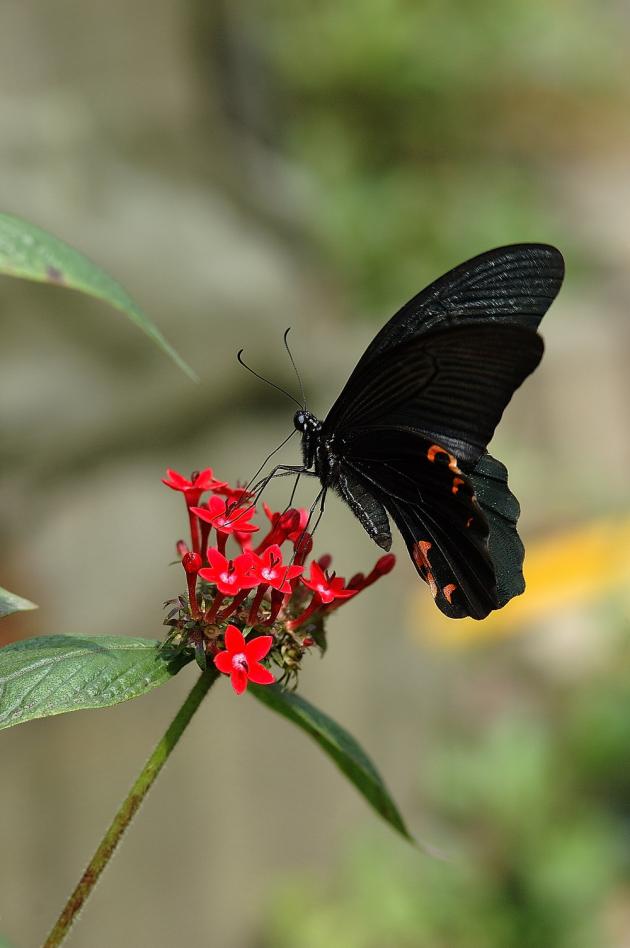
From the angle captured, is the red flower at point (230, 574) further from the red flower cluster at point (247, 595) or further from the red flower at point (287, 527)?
the red flower at point (287, 527)

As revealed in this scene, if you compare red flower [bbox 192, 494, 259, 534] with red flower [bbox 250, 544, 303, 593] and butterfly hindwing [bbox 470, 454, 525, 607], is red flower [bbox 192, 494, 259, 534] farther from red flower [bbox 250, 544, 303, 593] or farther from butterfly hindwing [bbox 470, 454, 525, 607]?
butterfly hindwing [bbox 470, 454, 525, 607]

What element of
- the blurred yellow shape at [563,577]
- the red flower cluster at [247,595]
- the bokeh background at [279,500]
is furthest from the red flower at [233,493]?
the blurred yellow shape at [563,577]

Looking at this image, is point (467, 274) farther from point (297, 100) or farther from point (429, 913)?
point (297, 100)

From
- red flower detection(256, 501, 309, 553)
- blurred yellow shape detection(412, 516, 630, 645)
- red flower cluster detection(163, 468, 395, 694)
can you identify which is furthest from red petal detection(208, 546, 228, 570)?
blurred yellow shape detection(412, 516, 630, 645)

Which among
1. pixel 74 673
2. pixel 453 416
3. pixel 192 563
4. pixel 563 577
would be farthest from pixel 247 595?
pixel 563 577

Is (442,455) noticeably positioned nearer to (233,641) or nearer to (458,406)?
(458,406)

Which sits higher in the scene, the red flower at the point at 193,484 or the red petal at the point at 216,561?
the red flower at the point at 193,484
